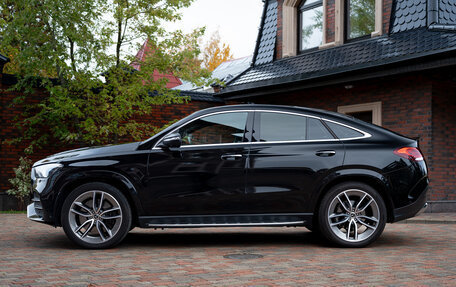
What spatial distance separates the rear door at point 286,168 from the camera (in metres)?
6.62

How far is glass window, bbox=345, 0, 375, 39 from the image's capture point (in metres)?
14.4

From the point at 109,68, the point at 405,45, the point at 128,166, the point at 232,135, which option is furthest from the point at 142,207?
the point at 405,45

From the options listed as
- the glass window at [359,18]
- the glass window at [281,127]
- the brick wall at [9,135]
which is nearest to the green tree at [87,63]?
the brick wall at [9,135]

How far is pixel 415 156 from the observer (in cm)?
677

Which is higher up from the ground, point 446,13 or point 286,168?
point 446,13

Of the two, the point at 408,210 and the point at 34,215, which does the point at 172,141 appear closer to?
the point at 34,215

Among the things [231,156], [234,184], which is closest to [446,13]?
[231,156]

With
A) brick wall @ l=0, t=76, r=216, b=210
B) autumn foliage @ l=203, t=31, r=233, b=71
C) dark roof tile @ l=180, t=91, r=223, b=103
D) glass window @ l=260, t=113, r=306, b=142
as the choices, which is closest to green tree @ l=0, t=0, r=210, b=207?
brick wall @ l=0, t=76, r=216, b=210

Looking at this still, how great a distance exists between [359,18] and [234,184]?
9.71 m

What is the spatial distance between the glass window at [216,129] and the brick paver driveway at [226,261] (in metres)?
1.36

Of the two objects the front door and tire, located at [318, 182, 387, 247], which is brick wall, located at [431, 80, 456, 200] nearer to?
tire, located at [318, 182, 387, 247]

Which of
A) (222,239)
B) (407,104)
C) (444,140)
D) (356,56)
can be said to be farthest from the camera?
(356,56)

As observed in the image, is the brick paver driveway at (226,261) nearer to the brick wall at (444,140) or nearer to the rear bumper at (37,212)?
the rear bumper at (37,212)

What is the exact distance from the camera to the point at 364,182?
6.79 meters
